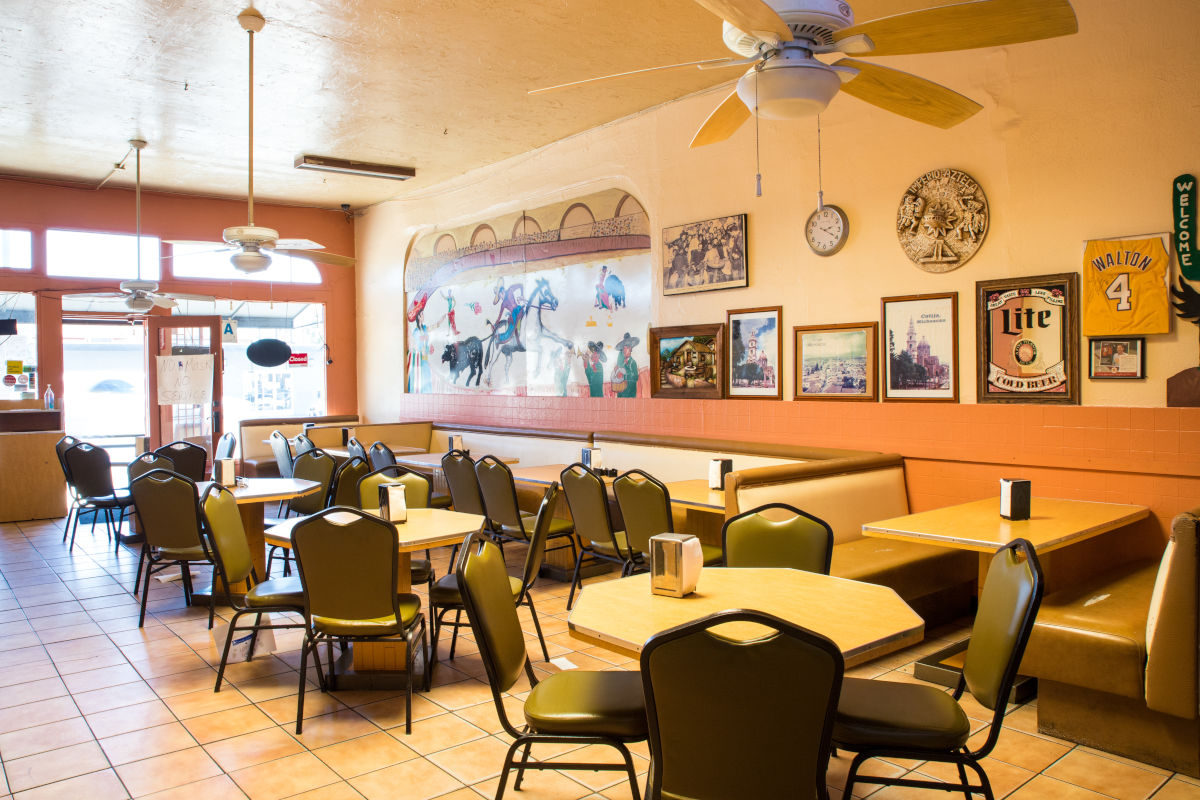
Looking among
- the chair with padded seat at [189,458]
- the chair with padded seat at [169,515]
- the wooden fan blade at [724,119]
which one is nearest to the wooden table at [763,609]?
the wooden fan blade at [724,119]

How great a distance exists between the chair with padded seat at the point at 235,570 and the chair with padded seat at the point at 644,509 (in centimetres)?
184

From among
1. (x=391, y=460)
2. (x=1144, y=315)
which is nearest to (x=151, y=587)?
(x=391, y=460)

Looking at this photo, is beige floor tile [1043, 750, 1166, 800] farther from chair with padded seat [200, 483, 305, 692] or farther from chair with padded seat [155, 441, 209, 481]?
chair with padded seat [155, 441, 209, 481]

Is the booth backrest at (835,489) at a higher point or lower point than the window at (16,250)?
lower

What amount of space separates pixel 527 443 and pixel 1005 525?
5.12m

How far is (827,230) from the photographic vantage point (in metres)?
5.80

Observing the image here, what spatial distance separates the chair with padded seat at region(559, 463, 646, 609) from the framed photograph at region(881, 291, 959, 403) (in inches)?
83.1

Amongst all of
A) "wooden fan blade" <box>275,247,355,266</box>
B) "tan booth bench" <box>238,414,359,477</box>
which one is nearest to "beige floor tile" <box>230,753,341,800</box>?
"wooden fan blade" <box>275,247,355,266</box>

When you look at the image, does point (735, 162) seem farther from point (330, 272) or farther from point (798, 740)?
point (330, 272)

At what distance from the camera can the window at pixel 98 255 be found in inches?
370

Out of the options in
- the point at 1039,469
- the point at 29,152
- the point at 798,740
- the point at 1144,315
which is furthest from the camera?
the point at 29,152

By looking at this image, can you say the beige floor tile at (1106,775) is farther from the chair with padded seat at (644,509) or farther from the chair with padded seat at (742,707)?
the chair with padded seat at (644,509)

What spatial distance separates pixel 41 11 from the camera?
16.7ft

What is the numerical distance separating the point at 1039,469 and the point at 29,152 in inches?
381
